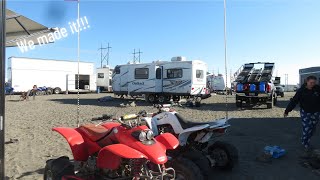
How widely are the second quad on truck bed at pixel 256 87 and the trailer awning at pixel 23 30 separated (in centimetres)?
1318

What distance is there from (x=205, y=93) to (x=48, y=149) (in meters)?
16.8

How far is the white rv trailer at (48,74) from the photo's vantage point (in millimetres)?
32469

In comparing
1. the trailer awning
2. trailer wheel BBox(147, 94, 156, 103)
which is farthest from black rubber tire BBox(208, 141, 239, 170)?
trailer wheel BBox(147, 94, 156, 103)

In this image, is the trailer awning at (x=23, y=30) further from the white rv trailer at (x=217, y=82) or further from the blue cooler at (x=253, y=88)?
the white rv trailer at (x=217, y=82)

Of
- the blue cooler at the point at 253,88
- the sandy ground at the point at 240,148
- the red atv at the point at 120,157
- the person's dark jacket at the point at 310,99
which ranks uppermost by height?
the blue cooler at the point at 253,88

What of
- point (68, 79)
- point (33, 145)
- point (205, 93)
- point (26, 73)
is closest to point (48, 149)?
point (33, 145)

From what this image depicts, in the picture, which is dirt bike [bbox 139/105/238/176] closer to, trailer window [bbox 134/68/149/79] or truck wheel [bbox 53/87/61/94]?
trailer window [bbox 134/68/149/79]

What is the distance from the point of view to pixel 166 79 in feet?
75.2

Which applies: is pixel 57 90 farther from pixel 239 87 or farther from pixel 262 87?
pixel 262 87

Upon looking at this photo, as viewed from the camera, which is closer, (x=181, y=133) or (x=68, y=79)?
(x=181, y=133)

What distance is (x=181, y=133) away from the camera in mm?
5184

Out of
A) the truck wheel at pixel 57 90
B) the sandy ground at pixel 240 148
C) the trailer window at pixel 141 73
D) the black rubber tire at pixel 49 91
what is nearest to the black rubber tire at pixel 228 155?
the sandy ground at pixel 240 148

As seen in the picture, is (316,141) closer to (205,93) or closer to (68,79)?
(205,93)

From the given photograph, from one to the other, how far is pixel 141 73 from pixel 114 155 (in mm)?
19941
